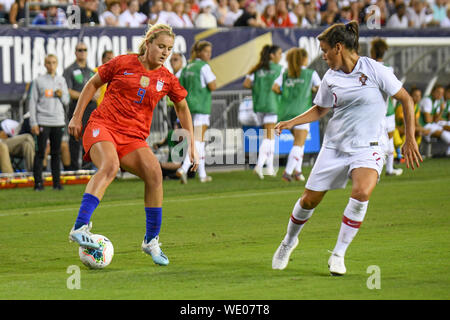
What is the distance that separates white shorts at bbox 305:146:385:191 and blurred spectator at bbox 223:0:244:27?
16044mm

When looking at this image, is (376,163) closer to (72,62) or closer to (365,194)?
(365,194)

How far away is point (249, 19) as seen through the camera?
73.9ft

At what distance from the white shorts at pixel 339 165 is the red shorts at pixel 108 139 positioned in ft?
5.86

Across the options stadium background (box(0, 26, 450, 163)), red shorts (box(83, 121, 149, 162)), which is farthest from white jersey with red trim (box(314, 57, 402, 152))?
stadium background (box(0, 26, 450, 163))

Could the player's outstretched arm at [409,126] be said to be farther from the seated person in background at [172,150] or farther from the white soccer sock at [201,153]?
the seated person in background at [172,150]

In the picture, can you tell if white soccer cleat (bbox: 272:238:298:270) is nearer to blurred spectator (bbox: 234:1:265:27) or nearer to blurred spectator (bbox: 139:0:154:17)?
blurred spectator (bbox: 234:1:265:27)

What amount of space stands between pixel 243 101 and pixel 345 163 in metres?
12.7

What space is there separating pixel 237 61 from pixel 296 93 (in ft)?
9.33

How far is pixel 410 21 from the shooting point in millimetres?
26781

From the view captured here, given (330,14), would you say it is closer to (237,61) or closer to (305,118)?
(237,61)

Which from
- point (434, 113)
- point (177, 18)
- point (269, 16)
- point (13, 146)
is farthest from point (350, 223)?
point (269, 16)

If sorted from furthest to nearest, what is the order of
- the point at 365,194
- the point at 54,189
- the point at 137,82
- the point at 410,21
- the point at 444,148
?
the point at 410,21 < the point at 444,148 < the point at 54,189 < the point at 137,82 < the point at 365,194

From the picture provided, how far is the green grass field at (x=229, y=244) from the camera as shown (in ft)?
23.8
